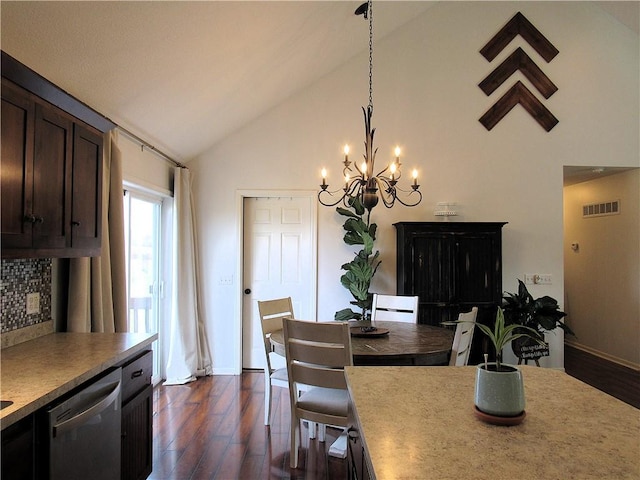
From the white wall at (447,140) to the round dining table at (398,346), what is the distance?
1.67 m

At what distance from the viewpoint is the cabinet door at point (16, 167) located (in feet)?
5.14

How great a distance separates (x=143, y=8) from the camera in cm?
212

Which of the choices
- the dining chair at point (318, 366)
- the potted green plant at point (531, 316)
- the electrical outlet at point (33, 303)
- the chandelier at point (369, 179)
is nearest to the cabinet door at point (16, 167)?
the electrical outlet at point (33, 303)

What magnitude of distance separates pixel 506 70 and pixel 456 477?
4.92 meters

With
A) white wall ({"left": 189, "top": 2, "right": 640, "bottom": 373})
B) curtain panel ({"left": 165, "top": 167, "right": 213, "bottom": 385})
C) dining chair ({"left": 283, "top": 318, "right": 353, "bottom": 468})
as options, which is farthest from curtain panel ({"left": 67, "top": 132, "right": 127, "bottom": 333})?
white wall ({"left": 189, "top": 2, "right": 640, "bottom": 373})

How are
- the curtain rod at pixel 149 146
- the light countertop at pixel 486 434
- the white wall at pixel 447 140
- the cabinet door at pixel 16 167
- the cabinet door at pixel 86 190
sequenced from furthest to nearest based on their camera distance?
the white wall at pixel 447 140
the curtain rod at pixel 149 146
the cabinet door at pixel 86 190
the cabinet door at pixel 16 167
the light countertop at pixel 486 434

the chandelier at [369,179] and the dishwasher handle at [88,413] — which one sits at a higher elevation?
the chandelier at [369,179]

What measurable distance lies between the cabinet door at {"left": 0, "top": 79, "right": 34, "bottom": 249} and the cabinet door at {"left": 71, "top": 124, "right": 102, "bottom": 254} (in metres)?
0.36

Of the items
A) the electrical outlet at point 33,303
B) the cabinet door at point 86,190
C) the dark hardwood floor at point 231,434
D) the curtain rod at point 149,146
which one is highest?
the curtain rod at point 149,146

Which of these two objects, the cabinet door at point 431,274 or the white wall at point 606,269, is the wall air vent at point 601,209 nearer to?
the white wall at point 606,269

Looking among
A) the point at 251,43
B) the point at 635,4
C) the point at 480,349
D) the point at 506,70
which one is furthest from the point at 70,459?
the point at 635,4

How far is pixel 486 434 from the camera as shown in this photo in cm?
104

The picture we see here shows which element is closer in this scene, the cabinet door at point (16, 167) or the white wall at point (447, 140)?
the cabinet door at point (16, 167)

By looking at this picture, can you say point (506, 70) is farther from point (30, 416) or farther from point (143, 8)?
point (30, 416)
